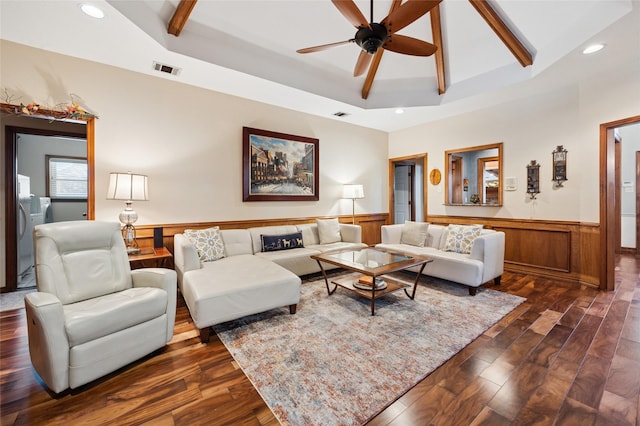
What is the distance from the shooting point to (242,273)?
2770 mm

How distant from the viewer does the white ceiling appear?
2.51 m

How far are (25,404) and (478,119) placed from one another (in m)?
6.29

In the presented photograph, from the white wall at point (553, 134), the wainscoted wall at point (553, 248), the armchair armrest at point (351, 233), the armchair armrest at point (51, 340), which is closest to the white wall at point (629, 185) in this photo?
the white wall at point (553, 134)

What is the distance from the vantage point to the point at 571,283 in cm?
375

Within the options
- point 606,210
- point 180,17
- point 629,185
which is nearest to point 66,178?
point 180,17

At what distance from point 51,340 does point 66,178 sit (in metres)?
4.68

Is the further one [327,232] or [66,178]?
[66,178]

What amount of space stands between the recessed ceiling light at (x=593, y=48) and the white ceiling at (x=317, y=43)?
0.24 feet

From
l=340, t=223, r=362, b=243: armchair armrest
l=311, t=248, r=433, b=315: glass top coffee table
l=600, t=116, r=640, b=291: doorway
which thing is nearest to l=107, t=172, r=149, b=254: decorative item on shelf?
l=311, t=248, r=433, b=315: glass top coffee table

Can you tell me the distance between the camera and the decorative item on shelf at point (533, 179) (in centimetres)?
416

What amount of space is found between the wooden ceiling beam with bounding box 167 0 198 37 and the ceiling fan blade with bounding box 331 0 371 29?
4.81 feet

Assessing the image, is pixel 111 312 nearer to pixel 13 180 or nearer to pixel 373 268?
pixel 373 268

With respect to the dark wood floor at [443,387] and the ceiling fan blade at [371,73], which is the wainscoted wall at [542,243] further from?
the ceiling fan blade at [371,73]

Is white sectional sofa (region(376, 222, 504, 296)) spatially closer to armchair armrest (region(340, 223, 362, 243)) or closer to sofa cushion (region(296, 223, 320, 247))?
armchair armrest (region(340, 223, 362, 243))
